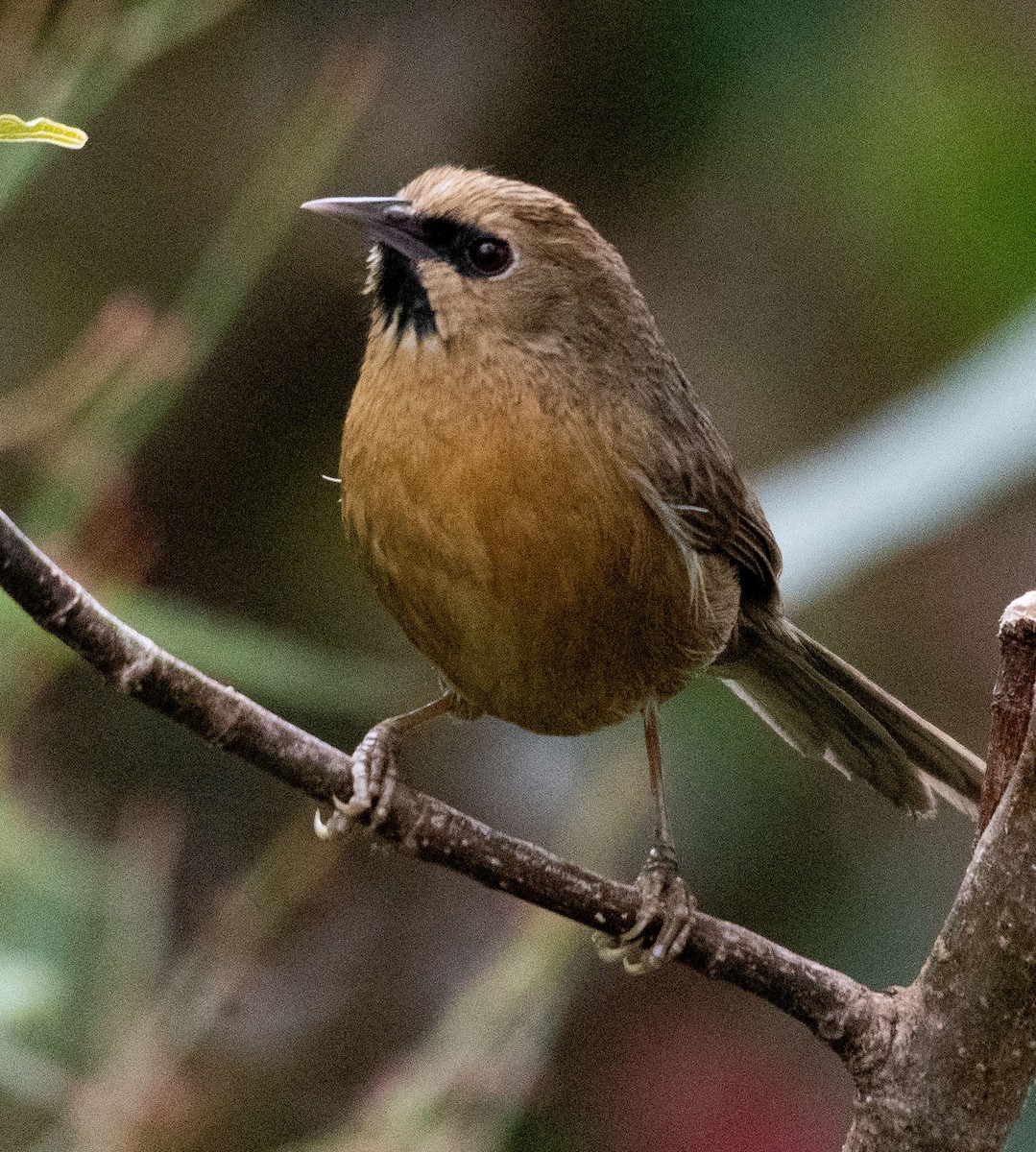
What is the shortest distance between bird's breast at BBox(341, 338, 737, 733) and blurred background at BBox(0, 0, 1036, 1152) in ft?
1.60

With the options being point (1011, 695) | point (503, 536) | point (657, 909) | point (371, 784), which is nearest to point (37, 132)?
point (503, 536)

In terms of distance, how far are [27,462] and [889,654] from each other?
2.07m

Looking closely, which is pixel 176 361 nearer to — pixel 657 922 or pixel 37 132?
pixel 657 922

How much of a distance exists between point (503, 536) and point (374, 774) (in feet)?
1.27

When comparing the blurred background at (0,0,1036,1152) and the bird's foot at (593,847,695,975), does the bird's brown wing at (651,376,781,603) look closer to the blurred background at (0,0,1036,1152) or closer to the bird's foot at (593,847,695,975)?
the blurred background at (0,0,1036,1152)

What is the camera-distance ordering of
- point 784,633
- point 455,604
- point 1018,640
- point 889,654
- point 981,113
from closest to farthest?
point 1018,640 → point 455,604 → point 784,633 → point 981,113 → point 889,654

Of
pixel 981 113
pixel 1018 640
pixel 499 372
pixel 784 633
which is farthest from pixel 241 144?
pixel 1018 640

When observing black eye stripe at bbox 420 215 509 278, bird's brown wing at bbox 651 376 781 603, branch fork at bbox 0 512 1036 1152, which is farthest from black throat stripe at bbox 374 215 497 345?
branch fork at bbox 0 512 1036 1152

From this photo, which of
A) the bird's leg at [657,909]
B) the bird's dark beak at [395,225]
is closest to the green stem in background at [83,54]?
the bird's dark beak at [395,225]

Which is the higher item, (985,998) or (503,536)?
(503,536)

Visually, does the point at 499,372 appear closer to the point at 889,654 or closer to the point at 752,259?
the point at 889,654

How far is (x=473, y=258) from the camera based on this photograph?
2107mm

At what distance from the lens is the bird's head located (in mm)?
2080

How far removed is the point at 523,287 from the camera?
2.12 m
